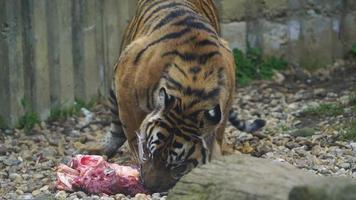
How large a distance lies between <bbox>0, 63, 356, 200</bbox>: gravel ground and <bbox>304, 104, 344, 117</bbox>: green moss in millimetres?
41

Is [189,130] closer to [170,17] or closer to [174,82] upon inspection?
[174,82]

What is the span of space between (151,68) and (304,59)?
468cm

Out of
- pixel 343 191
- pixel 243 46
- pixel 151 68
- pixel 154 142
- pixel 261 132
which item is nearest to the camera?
pixel 343 191

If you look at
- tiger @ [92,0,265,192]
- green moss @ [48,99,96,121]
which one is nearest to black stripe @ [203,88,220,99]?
tiger @ [92,0,265,192]

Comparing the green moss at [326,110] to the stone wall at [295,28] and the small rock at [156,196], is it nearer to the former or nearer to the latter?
the stone wall at [295,28]

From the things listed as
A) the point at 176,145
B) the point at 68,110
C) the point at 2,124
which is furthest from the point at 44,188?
the point at 68,110

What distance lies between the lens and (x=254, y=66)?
1105 centimetres

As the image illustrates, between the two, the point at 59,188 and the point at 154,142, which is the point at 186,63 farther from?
the point at 59,188

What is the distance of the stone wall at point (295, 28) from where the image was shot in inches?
436

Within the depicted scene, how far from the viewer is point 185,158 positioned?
6480 millimetres

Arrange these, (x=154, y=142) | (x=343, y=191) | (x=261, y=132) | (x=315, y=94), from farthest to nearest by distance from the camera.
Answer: (x=315, y=94), (x=261, y=132), (x=154, y=142), (x=343, y=191)

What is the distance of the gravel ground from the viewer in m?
7.23

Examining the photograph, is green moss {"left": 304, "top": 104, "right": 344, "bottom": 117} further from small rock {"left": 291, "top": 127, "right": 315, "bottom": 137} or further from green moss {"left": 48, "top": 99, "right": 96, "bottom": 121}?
green moss {"left": 48, "top": 99, "right": 96, "bottom": 121}

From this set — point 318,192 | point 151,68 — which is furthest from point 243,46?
point 318,192
